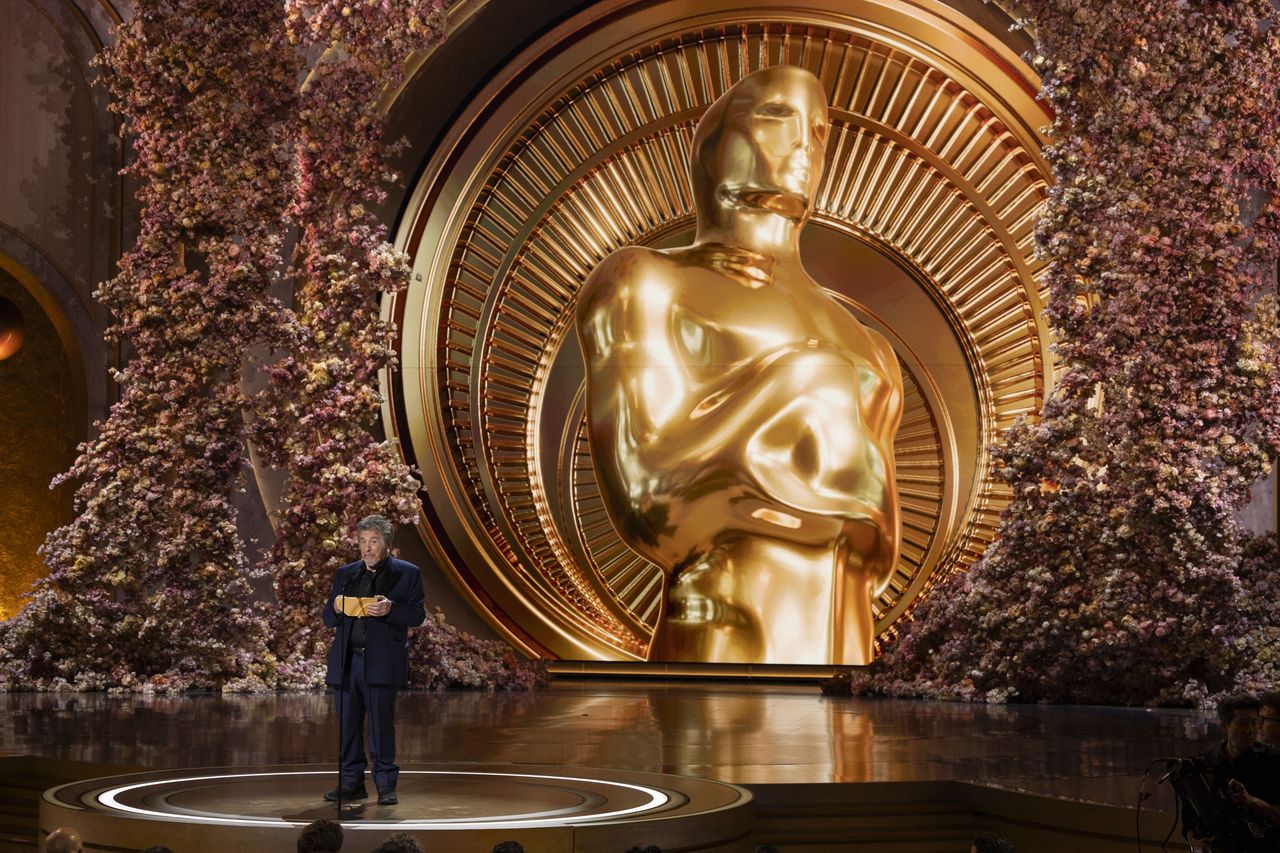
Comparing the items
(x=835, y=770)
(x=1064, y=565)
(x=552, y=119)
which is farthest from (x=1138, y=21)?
(x=835, y=770)

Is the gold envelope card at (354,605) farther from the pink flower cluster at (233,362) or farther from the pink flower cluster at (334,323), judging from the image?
the pink flower cluster at (334,323)

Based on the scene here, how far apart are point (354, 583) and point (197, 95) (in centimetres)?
456

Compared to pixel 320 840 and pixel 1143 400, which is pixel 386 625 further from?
pixel 1143 400

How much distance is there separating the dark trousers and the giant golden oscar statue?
3.97 metres

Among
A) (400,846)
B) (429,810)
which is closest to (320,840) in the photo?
(400,846)

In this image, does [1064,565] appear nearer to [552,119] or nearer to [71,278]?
[552,119]

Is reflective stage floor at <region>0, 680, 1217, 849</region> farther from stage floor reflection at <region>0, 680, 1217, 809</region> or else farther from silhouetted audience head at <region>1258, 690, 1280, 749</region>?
silhouetted audience head at <region>1258, 690, 1280, 749</region>

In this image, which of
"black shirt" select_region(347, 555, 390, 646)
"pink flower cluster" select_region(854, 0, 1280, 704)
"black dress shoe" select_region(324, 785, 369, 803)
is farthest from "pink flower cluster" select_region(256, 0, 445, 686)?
"black dress shoe" select_region(324, 785, 369, 803)

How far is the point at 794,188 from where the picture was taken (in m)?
8.17

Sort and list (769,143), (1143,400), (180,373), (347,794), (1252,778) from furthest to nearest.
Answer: (769,143), (180,373), (1143,400), (347,794), (1252,778)

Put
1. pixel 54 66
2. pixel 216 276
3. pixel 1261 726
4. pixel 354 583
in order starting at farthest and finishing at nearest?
pixel 54 66
pixel 216 276
pixel 354 583
pixel 1261 726

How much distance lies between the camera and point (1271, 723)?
9.78ft

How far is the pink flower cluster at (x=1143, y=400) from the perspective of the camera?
7.09m

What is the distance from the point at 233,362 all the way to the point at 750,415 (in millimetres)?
2643
